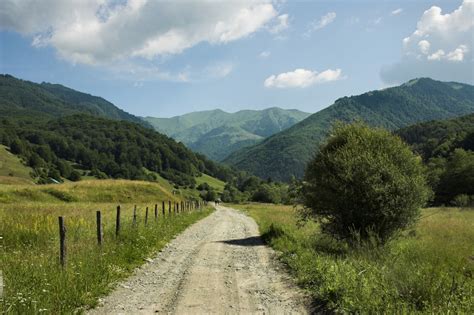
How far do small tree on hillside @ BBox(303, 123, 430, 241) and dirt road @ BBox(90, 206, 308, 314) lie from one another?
381 cm

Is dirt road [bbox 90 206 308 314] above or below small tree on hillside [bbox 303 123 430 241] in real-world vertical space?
→ below

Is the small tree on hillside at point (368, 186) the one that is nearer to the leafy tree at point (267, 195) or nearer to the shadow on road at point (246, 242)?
the shadow on road at point (246, 242)

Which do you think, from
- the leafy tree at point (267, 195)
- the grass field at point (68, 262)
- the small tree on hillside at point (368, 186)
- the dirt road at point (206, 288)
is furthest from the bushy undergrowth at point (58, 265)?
the leafy tree at point (267, 195)

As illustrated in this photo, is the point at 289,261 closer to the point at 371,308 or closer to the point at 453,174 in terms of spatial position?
the point at 371,308

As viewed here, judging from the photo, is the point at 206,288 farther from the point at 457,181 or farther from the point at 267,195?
the point at 267,195

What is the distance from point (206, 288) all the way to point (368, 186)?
8905 millimetres

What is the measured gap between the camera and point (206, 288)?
33.1 ft

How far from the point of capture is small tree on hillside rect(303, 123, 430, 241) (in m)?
16.1

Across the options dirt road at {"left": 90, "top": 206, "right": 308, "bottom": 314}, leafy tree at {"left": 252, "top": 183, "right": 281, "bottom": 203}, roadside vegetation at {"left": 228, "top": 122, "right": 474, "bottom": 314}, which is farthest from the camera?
leafy tree at {"left": 252, "top": 183, "right": 281, "bottom": 203}

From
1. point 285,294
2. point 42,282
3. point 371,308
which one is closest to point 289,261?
point 285,294

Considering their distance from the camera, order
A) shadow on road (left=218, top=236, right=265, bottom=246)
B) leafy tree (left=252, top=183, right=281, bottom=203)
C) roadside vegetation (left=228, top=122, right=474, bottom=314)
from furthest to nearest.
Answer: leafy tree (left=252, top=183, right=281, bottom=203)
shadow on road (left=218, top=236, right=265, bottom=246)
roadside vegetation (left=228, top=122, right=474, bottom=314)

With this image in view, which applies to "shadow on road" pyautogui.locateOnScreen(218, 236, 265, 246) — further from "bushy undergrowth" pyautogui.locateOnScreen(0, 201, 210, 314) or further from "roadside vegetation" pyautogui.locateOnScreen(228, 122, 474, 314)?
"bushy undergrowth" pyautogui.locateOnScreen(0, 201, 210, 314)

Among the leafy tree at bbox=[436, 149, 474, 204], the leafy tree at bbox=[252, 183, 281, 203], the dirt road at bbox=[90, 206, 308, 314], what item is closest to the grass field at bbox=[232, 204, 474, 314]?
the dirt road at bbox=[90, 206, 308, 314]

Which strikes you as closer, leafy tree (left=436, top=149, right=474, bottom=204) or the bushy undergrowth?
the bushy undergrowth
